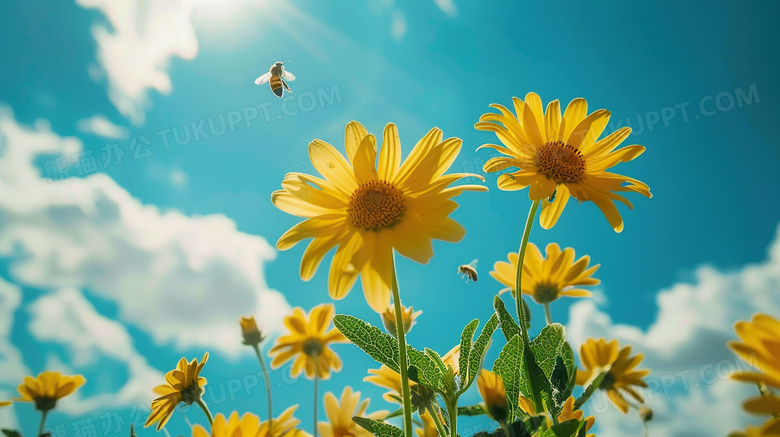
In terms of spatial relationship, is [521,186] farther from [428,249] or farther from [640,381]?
[640,381]

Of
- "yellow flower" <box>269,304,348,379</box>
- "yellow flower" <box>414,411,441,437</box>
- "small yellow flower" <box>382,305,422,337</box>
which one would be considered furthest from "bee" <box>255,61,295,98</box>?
"yellow flower" <box>414,411,441,437</box>

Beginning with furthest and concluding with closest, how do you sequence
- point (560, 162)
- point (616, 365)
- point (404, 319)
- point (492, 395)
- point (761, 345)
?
point (616, 365)
point (404, 319)
point (560, 162)
point (492, 395)
point (761, 345)

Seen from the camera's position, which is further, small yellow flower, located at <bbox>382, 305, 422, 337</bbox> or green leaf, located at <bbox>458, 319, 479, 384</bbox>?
small yellow flower, located at <bbox>382, 305, 422, 337</bbox>

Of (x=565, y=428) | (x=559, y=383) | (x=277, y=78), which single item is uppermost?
A: (x=277, y=78)

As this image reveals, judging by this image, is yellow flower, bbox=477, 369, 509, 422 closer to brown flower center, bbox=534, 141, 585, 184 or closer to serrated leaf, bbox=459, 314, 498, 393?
serrated leaf, bbox=459, 314, 498, 393

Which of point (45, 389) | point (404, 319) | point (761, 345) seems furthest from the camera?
point (45, 389)

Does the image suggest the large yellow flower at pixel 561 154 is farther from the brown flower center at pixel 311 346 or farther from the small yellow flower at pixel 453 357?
the brown flower center at pixel 311 346

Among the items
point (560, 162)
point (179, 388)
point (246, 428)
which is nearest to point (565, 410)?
point (560, 162)

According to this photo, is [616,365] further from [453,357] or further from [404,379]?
[404,379]
